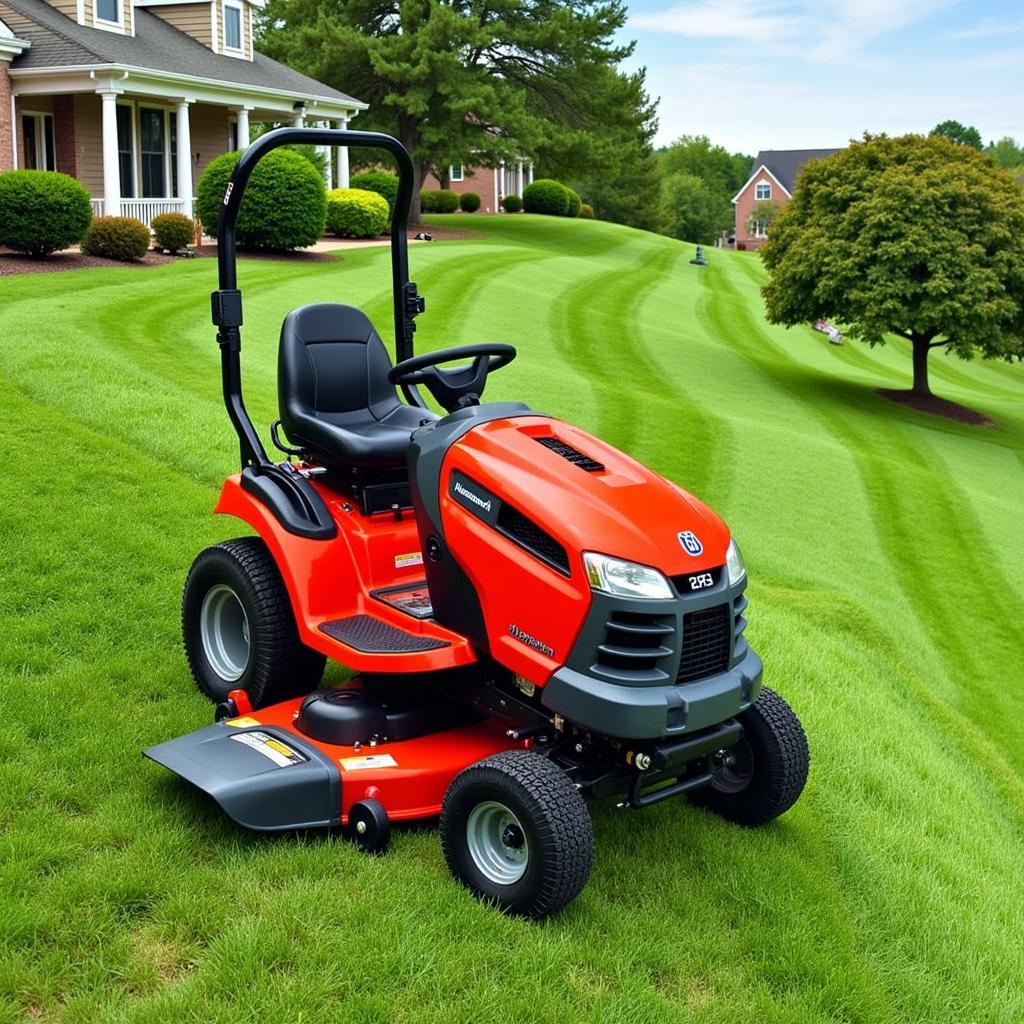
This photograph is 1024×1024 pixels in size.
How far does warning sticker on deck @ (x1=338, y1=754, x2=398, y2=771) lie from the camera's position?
13.3 feet

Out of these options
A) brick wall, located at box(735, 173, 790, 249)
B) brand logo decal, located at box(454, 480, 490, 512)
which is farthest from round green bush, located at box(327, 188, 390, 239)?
brick wall, located at box(735, 173, 790, 249)

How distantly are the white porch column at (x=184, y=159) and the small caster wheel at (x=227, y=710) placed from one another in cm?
2344

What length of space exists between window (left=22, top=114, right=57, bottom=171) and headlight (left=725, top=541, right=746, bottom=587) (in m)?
25.4

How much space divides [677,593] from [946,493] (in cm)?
1150

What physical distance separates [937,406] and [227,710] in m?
18.7

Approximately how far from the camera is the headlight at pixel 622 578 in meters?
3.62

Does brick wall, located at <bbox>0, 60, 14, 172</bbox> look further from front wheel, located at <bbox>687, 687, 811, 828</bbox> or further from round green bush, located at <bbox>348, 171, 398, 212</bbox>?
front wheel, located at <bbox>687, 687, 811, 828</bbox>

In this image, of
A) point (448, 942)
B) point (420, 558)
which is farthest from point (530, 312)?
point (448, 942)

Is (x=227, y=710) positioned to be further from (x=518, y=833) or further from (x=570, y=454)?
(x=570, y=454)

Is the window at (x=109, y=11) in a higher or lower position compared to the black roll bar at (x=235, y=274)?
higher

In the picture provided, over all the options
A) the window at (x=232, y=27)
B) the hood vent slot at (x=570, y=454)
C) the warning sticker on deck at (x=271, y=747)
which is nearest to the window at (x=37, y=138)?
the window at (x=232, y=27)

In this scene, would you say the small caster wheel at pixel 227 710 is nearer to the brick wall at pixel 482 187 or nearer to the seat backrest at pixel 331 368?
the seat backrest at pixel 331 368

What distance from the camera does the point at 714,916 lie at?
3.83 metres

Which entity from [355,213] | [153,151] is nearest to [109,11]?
[153,151]
